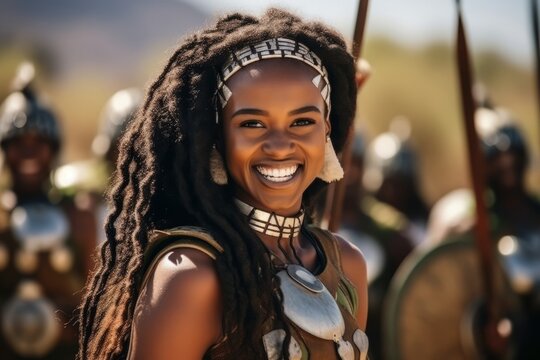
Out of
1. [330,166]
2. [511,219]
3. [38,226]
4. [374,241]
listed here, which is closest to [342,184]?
[330,166]

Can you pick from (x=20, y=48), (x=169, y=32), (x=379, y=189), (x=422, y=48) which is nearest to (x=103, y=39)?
(x=169, y=32)

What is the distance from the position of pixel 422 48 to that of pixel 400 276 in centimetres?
2373

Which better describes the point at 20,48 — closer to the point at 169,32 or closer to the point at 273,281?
the point at 169,32

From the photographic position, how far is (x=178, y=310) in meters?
3.48

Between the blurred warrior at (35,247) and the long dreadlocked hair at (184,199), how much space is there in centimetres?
435

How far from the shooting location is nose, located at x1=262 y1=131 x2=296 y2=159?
3.69 metres

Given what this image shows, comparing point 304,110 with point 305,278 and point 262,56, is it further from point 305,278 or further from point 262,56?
point 305,278

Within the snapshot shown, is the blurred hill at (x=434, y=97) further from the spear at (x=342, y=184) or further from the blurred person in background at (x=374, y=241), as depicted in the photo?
the spear at (x=342, y=184)

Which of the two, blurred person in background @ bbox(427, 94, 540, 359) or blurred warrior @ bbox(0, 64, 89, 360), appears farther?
blurred person in background @ bbox(427, 94, 540, 359)

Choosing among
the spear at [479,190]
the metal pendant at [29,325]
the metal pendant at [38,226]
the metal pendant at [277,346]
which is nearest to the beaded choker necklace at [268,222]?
the metal pendant at [277,346]

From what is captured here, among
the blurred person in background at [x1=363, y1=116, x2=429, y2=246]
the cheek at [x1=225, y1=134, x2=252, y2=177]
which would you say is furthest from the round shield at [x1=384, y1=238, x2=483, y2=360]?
the cheek at [x1=225, y1=134, x2=252, y2=177]

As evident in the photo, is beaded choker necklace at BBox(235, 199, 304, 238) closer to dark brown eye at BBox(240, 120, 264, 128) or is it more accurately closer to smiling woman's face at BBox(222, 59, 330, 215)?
smiling woman's face at BBox(222, 59, 330, 215)

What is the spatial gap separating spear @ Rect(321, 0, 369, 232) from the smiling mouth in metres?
0.60

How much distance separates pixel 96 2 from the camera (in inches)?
2442
